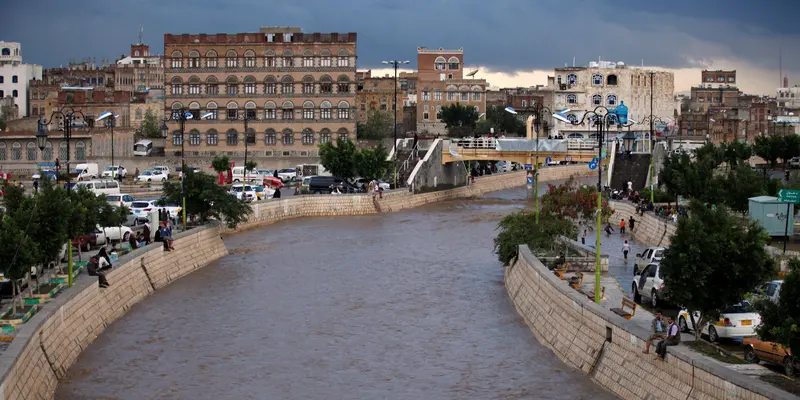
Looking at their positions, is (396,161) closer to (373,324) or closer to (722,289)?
(373,324)

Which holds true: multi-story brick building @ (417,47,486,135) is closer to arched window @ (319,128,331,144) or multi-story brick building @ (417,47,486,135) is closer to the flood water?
arched window @ (319,128,331,144)

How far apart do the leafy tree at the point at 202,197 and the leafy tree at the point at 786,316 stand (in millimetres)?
31068

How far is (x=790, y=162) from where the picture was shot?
100250 millimetres

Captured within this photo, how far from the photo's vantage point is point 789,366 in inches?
805

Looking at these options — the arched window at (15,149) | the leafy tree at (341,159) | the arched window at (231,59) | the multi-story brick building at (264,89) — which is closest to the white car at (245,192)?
the leafy tree at (341,159)

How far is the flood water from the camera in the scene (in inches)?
1005

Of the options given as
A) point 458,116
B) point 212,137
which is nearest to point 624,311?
point 212,137

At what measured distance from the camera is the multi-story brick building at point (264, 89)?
92.2 m

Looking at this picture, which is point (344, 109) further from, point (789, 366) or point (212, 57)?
point (789, 366)

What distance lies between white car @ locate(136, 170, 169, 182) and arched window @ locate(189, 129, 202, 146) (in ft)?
39.0

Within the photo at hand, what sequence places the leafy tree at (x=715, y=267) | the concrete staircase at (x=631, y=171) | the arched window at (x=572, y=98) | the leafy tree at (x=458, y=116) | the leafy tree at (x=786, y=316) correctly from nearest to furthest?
1. the leafy tree at (x=786, y=316)
2. the leafy tree at (x=715, y=267)
3. the concrete staircase at (x=631, y=171)
4. the arched window at (x=572, y=98)
5. the leafy tree at (x=458, y=116)

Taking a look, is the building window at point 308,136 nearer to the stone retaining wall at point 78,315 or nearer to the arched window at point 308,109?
the arched window at point 308,109

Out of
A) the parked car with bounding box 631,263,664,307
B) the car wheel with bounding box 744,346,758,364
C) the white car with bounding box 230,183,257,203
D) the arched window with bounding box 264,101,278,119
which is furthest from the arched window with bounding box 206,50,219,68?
the car wheel with bounding box 744,346,758,364

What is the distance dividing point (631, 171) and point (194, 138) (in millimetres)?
37925
